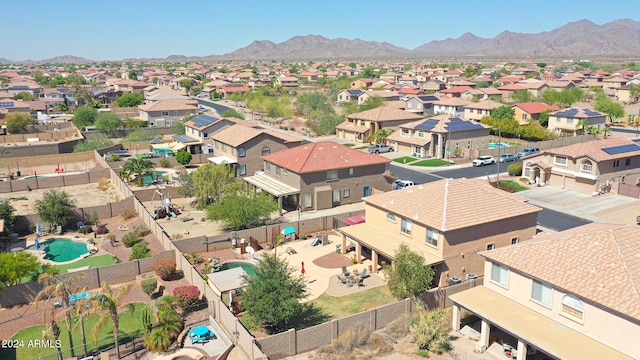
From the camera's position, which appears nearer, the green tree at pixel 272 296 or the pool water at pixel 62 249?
the green tree at pixel 272 296

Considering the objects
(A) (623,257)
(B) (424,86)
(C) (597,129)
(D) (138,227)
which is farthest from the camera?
(B) (424,86)

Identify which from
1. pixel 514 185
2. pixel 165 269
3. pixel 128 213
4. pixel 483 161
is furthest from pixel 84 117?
pixel 514 185

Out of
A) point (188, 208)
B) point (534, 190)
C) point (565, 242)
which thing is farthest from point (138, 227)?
point (534, 190)

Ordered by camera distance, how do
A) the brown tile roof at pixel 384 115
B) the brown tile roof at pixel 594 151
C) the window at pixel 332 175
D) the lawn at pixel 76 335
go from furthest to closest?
the brown tile roof at pixel 384 115 < the brown tile roof at pixel 594 151 < the window at pixel 332 175 < the lawn at pixel 76 335

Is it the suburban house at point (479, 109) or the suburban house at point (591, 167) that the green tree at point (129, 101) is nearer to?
the suburban house at point (479, 109)

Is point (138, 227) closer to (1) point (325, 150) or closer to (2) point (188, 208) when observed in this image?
(2) point (188, 208)

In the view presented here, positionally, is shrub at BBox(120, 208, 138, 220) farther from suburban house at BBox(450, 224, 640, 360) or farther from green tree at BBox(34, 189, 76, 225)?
suburban house at BBox(450, 224, 640, 360)

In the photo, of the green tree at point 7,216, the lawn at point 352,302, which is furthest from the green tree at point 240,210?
the green tree at point 7,216
